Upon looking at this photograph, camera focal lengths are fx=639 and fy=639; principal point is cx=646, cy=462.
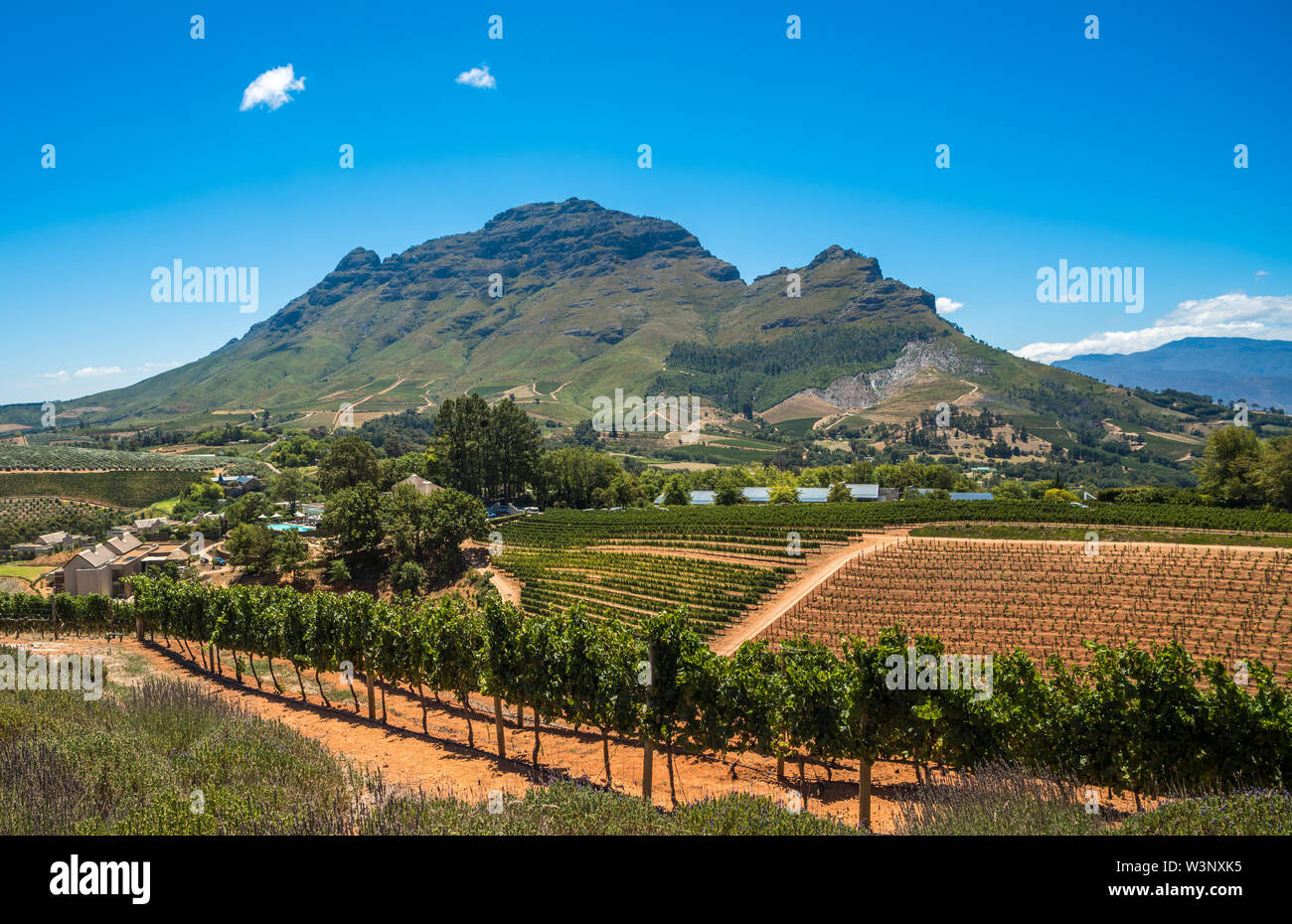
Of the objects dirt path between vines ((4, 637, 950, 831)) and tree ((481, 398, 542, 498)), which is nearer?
dirt path between vines ((4, 637, 950, 831))

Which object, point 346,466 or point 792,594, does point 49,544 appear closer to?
point 346,466

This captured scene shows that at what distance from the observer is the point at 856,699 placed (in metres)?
16.8

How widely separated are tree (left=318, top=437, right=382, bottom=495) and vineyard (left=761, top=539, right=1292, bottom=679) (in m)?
56.7

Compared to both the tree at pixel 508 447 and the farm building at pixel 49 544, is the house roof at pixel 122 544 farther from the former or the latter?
the tree at pixel 508 447

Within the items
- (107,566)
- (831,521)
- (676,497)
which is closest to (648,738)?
(831,521)

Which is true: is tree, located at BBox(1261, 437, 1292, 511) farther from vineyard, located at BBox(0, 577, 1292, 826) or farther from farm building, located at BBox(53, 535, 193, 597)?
farm building, located at BBox(53, 535, 193, 597)

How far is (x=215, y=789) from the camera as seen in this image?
11.0m

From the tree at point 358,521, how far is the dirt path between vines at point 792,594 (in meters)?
36.0

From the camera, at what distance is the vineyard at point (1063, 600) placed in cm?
3316

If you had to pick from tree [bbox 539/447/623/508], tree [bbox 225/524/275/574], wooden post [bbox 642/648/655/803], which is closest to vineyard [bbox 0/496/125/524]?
tree [bbox 225/524/275/574]

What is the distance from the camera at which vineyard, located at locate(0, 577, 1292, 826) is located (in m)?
15.4

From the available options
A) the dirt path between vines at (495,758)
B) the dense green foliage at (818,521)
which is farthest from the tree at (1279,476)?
the dirt path between vines at (495,758)

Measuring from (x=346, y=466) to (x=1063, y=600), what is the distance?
7173 centimetres
